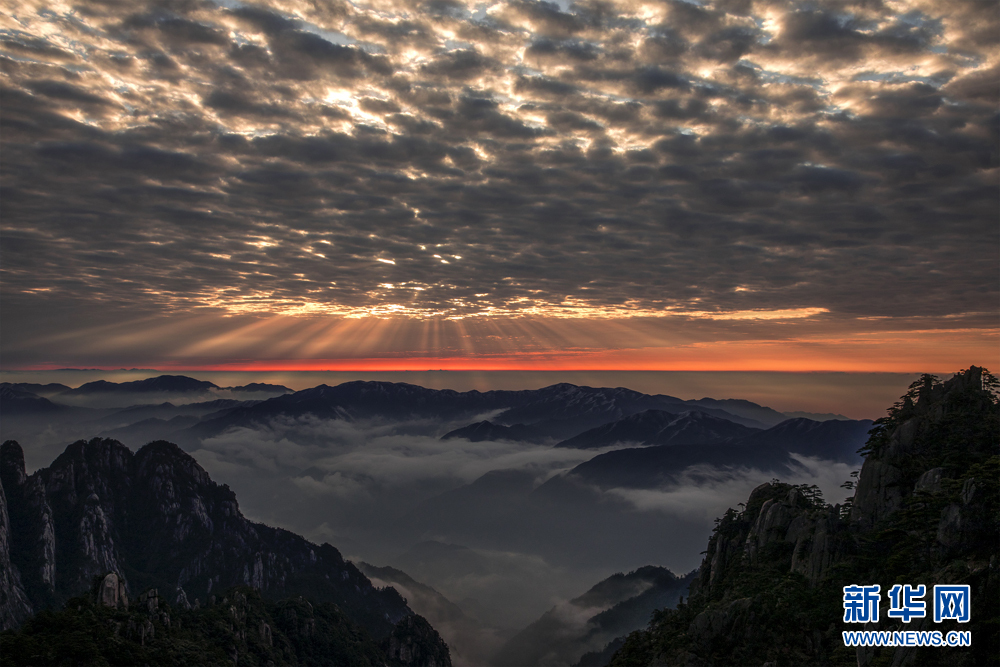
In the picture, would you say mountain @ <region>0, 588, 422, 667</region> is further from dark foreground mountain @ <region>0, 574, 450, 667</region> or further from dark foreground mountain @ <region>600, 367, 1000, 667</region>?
dark foreground mountain @ <region>600, 367, 1000, 667</region>

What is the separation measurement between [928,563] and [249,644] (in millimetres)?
160163

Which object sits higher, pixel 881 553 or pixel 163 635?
pixel 881 553

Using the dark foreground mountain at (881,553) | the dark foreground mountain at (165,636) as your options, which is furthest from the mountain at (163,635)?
the dark foreground mountain at (881,553)

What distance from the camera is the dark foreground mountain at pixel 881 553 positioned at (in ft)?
139

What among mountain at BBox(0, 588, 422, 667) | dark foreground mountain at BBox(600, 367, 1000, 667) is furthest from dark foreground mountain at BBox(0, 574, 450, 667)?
dark foreground mountain at BBox(600, 367, 1000, 667)

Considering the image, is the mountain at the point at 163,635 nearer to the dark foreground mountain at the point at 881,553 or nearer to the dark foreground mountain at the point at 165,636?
the dark foreground mountain at the point at 165,636

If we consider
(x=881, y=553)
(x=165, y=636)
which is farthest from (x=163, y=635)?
(x=881, y=553)

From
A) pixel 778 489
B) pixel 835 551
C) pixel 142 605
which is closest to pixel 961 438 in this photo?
pixel 835 551

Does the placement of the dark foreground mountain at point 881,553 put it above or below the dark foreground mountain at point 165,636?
above

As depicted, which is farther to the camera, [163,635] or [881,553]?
[163,635]

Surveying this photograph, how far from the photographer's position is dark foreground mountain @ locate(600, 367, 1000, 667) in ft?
139

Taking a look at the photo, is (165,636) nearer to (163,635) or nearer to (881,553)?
(163,635)

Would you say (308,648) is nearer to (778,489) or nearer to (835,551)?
(778,489)

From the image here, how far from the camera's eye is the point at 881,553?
5681 cm
